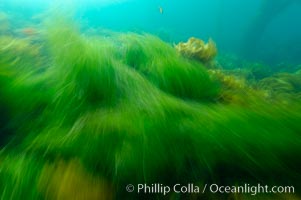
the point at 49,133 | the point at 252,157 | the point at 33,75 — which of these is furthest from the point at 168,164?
the point at 33,75

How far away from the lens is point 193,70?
2541 mm

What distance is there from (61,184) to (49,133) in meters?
0.41

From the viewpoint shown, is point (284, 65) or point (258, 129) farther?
point (284, 65)

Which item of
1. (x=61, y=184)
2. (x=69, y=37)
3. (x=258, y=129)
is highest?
(x=69, y=37)

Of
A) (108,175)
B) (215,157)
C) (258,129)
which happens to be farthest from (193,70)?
(108,175)

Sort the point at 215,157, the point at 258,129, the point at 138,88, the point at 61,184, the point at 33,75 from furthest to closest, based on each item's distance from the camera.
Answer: the point at 33,75 → the point at 138,88 → the point at 258,129 → the point at 215,157 → the point at 61,184

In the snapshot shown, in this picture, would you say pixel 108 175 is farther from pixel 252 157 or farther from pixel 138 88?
pixel 138 88

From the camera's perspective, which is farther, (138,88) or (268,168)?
(138,88)

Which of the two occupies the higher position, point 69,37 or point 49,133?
point 69,37

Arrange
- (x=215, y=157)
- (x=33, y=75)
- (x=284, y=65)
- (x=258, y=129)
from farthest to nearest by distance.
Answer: (x=284, y=65)
(x=33, y=75)
(x=258, y=129)
(x=215, y=157)

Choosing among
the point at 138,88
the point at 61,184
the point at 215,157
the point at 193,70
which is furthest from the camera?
the point at 193,70

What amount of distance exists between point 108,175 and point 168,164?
29cm

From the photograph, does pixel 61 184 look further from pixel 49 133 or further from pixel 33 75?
pixel 33 75

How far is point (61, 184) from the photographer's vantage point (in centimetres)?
123
